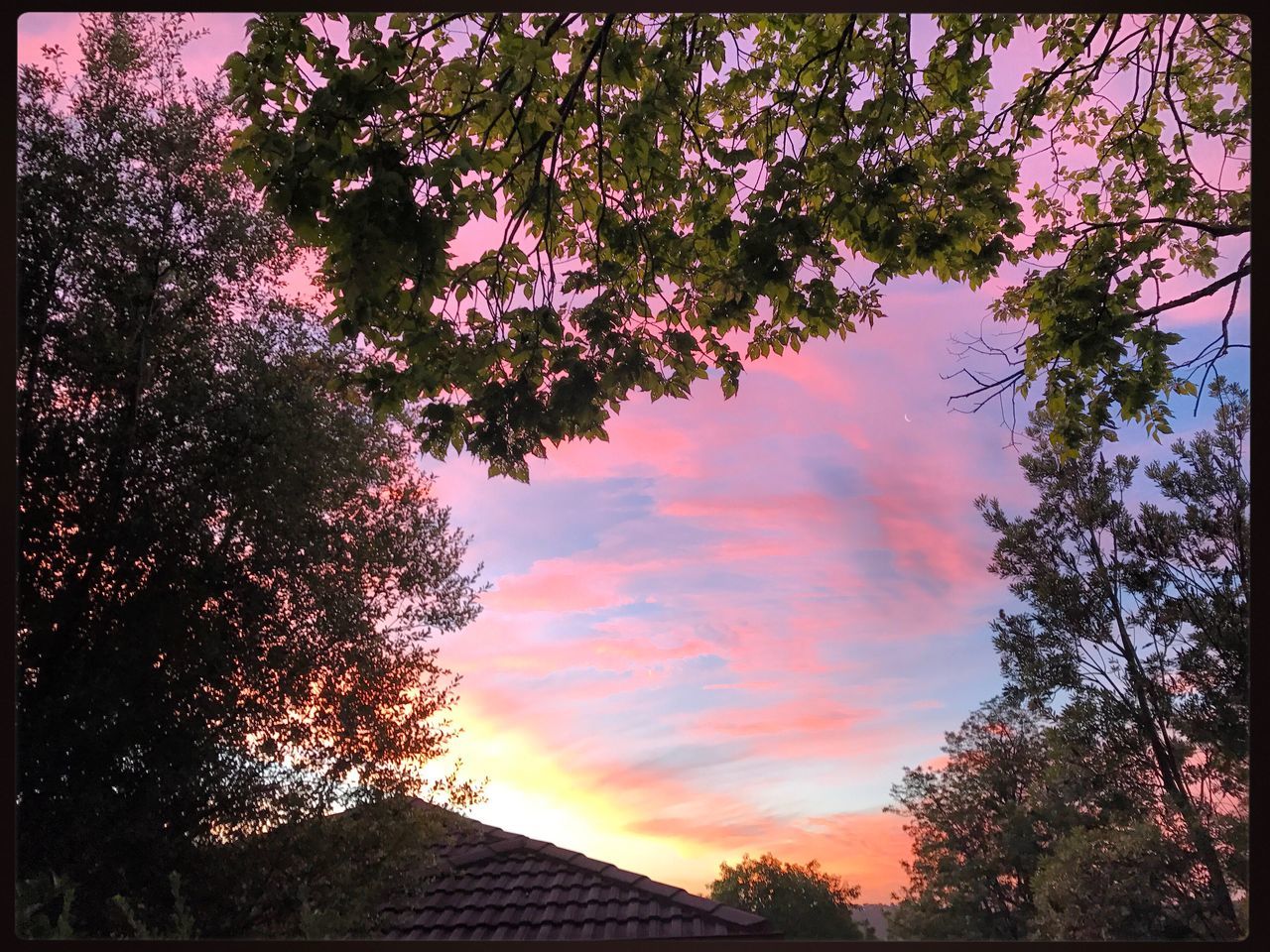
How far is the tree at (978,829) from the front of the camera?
6.54m

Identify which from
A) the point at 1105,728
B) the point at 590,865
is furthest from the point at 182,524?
the point at 1105,728

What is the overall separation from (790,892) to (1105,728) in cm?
274

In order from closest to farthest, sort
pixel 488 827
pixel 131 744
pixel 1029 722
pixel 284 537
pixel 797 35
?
1. pixel 797 35
2. pixel 131 744
3. pixel 284 537
4. pixel 488 827
5. pixel 1029 722

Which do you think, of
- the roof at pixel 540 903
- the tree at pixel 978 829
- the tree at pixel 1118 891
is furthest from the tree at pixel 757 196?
the tree at pixel 978 829

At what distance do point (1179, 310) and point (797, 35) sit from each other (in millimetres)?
2468

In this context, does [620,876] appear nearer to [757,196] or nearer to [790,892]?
[790,892]

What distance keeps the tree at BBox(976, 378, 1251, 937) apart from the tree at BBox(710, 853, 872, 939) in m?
2.25

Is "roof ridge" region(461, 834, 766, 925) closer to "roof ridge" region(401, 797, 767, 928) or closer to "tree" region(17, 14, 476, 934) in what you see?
"roof ridge" region(401, 797, 767, 928)

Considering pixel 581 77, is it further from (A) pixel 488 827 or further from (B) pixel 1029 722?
(B) pixel 1029 722

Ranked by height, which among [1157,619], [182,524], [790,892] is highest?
[1157,619]

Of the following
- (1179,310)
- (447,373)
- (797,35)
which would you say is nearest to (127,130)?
(447,373)

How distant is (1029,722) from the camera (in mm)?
7438

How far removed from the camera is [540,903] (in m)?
5.54

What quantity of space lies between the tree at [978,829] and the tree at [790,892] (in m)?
0.35
